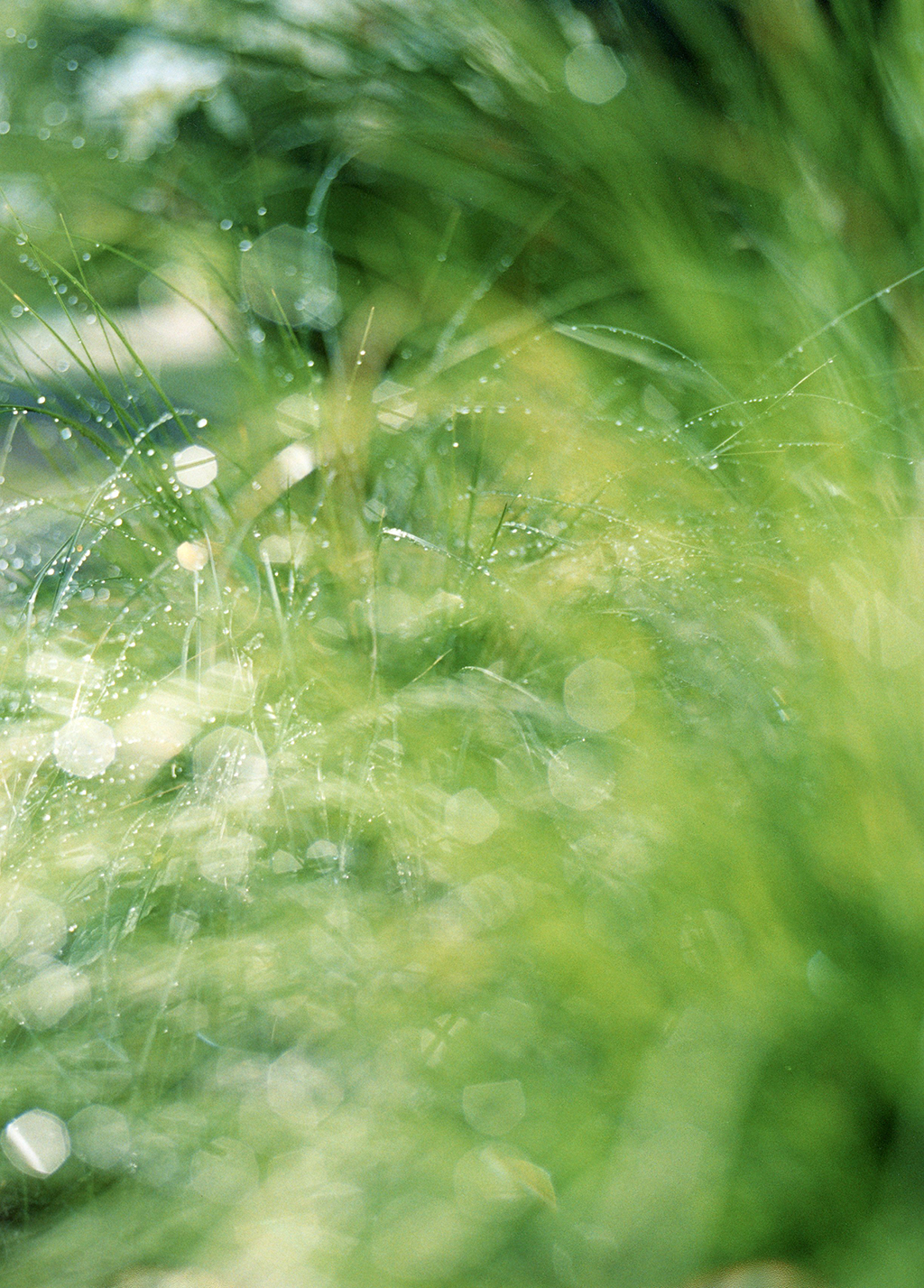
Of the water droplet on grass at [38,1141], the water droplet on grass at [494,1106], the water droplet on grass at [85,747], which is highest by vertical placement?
the water droplet on grass at [85,747]

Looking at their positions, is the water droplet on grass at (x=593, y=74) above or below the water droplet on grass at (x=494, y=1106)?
above

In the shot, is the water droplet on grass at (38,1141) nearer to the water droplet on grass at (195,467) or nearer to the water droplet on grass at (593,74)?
the water droplet on grass at (195,467)

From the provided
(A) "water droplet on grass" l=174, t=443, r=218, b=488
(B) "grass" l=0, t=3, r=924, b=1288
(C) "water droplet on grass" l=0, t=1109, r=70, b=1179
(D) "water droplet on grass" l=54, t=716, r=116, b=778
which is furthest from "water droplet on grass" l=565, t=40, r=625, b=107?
(C) "water droplet on grass" l=0, t=1109, r=70, b=1179

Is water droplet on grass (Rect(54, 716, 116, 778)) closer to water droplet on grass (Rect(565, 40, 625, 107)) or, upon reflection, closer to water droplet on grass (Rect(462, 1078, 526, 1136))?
water droplet on grass (Rect(462, 1078, 526, 1136))

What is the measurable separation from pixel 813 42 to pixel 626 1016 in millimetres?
434

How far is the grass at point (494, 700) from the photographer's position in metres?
0.26

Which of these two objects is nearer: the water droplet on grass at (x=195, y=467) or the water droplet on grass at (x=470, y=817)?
the water droplet on grass at (x=470, y=817)

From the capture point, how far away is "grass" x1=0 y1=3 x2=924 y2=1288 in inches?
10.2

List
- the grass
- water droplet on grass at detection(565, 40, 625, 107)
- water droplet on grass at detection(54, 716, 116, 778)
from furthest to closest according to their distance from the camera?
water droplet on grass at detection(565, 40, 625, 107) < water droplet on grass at detection(54, 716, 116, 778) < the grass

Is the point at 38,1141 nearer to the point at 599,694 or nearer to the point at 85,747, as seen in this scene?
the point at 85,747

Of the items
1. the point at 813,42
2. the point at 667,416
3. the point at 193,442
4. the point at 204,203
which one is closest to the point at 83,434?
the point at 193,442

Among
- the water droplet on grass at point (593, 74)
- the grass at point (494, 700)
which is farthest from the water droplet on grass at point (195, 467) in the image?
the water droplet on grass at point (593, 74)

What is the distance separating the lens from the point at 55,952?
1.11ft

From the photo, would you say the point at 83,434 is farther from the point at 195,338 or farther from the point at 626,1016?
the point at 626,1016
